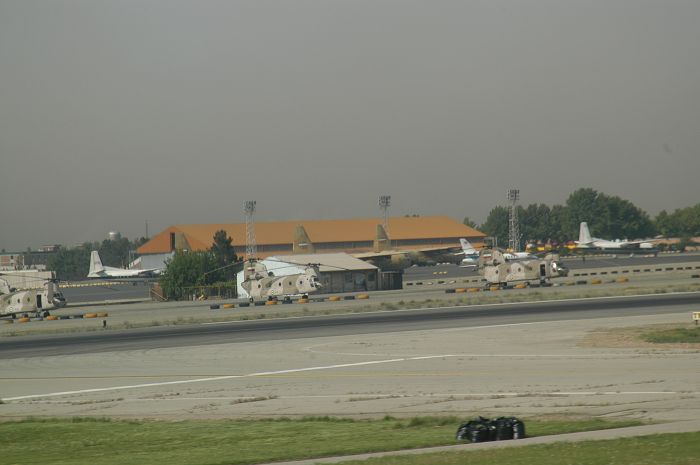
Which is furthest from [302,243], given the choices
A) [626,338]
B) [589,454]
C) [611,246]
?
[589,454]

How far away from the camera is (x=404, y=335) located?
157 ft

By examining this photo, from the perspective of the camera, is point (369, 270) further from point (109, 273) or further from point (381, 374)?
point (109, 273)

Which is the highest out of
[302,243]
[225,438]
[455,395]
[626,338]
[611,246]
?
[302,243]

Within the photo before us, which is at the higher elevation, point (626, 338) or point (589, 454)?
point (626, 338)

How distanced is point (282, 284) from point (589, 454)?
69.0m

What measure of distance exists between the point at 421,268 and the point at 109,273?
61.4m

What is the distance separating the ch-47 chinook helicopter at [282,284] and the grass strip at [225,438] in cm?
5736

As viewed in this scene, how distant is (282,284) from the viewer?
84.1 meters

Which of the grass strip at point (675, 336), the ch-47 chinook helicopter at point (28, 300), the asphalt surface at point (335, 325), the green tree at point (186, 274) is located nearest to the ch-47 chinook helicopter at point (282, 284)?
the ch-47 chinook helicopter at point (28, 300)

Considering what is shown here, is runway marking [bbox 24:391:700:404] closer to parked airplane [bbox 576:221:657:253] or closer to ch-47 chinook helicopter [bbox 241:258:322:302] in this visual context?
ch-47 chinook helicopter [bbox 241:258:322:302]

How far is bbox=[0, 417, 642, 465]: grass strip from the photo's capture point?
19266mm

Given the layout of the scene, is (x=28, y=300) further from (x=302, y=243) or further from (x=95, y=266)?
(x=95, y=266)

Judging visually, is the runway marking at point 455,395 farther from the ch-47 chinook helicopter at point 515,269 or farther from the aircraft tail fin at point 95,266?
the aircraft tail fin at point 95,266

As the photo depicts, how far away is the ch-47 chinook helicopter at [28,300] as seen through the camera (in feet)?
258
